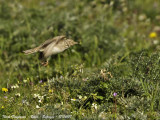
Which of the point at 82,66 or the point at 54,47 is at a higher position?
the point at 54,47

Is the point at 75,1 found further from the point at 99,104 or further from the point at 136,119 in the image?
the point at 136,119

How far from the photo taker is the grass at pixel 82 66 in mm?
2680

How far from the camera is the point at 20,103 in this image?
9.11ft

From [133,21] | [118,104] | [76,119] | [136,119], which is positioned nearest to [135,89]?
[118,104]

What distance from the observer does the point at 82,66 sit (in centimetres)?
308

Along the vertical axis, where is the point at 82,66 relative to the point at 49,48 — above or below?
below

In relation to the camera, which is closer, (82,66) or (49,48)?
(49,48)

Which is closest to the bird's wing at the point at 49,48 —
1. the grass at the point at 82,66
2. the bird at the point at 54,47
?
the bird at the point at 54,47

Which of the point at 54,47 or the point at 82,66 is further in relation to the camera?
the point at 82,66

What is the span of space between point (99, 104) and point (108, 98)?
0.16 metres

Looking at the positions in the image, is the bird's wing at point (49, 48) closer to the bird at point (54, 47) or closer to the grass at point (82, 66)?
the bird at point (54, 47)

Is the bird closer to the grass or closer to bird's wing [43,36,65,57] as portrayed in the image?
bird's wing [43,36,65,57]

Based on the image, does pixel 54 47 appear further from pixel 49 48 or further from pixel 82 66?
pixel 82 66

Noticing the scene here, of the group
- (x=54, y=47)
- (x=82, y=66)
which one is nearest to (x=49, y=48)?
(x=54, y=47)
